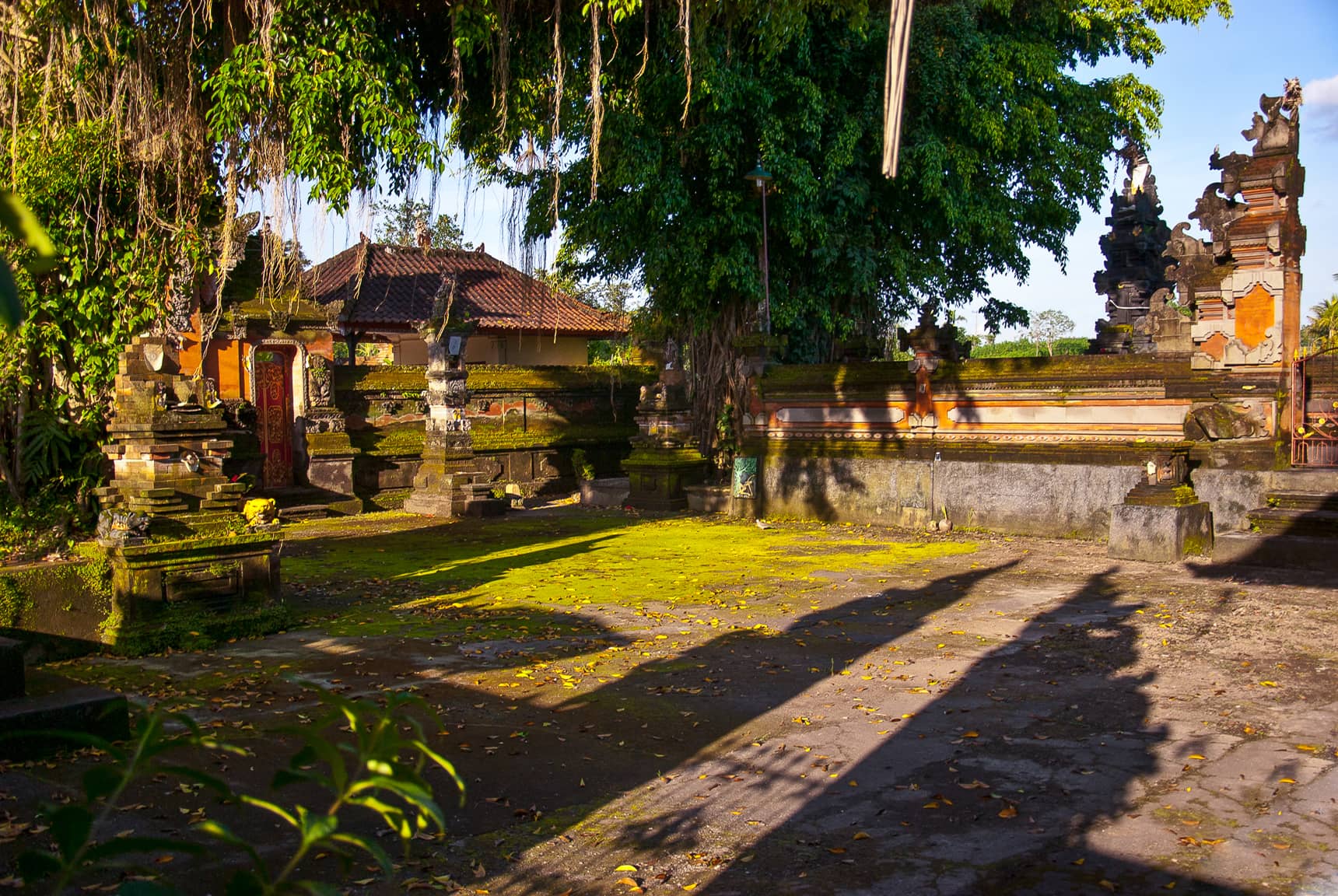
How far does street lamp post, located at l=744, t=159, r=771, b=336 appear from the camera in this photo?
16.3m

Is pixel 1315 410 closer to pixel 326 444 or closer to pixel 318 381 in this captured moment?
→ pixel 326 444

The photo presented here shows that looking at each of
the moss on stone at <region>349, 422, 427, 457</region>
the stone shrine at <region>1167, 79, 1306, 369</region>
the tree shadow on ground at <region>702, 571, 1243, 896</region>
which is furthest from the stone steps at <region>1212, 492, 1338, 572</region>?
the moss on stone at <region>349, 422, 427, 457</region>

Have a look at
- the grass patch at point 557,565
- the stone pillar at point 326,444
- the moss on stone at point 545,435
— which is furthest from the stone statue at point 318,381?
the moss on stone at point 545,435

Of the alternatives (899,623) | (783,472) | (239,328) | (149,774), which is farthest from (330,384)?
(149,774)

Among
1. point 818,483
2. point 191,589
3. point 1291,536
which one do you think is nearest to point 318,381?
point 818,483

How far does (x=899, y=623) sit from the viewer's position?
28.3 ft

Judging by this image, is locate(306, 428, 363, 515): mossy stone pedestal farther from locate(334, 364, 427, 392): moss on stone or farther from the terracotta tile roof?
the terracotta tile roof

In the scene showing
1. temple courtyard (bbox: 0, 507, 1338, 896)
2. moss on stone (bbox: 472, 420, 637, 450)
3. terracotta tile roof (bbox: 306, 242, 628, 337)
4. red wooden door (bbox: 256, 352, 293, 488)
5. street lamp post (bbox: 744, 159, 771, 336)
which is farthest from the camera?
terracotta tile roof (bbox: 306, 242, 628, 337)

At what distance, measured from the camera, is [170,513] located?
8.44m

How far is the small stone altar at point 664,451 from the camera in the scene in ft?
60.5

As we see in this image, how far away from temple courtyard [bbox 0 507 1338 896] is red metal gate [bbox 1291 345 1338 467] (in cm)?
179

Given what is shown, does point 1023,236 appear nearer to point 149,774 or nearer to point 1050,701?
point 1050,701

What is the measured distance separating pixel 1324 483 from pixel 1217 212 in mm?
3465

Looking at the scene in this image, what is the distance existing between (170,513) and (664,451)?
11145 millimetres
